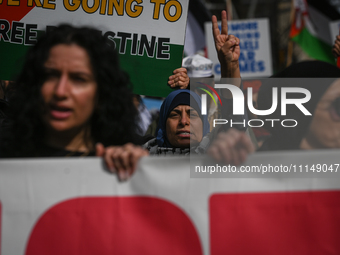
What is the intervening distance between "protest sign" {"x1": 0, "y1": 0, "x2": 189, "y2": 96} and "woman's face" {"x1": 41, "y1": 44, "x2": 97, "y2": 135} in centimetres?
112

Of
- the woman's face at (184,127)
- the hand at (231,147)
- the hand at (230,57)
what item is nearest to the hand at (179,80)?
the woman's face at (184,127)

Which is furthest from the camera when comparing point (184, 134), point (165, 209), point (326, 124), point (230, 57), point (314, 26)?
point (314, 26)

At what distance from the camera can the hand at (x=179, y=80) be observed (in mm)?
2760

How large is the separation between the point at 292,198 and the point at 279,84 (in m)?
0.90

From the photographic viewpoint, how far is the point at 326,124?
5.98ft

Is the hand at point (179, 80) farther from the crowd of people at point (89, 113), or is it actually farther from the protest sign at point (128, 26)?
the crowd of people at point (89, 113)

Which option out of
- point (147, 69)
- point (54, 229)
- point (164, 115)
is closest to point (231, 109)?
point (164, 115)

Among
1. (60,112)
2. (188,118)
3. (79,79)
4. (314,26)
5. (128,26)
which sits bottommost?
(60,112)

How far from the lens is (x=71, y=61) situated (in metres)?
1.62

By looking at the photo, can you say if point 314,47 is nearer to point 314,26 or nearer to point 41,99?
point 314,26

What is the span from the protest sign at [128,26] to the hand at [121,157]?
134cm

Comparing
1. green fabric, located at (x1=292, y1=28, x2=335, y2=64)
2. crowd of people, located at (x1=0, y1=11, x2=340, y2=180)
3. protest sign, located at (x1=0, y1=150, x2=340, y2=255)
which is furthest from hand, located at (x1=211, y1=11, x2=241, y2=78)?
green fabric, located at (x1=292, y1=28, x2=335, y2=64)

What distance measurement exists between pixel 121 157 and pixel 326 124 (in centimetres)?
103

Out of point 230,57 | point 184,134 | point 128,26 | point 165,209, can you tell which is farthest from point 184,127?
point 165,209
